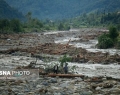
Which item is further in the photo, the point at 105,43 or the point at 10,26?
the point at 10,26

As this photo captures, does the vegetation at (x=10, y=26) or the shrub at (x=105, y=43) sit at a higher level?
the vegetation at (x=10, y=26)

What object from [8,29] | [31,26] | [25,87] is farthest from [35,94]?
[31,26]

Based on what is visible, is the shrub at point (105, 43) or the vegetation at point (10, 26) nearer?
the shrub at point (105, 43)

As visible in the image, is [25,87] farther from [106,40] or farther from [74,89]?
[106,40]

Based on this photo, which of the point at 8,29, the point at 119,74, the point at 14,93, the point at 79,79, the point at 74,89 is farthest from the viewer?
the point at 8,29

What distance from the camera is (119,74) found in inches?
969

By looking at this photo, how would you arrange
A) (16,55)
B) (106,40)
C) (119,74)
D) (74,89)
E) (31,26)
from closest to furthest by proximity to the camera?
(74,89)
(119,74)
(16,55)
(106,40)
(31,26)

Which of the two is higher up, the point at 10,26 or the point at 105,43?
the point at 10,26

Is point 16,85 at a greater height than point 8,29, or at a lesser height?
lesser

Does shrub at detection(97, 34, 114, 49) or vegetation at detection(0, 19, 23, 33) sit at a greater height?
vegetation at detection(0, 19, 23, 33)

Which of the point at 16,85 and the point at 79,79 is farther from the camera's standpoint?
the point at 79,79

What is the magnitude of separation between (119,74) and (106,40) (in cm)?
2647

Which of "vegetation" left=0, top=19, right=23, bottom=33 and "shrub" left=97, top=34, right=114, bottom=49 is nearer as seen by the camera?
"shrub" left=97, top=34, right=114, bottom=49

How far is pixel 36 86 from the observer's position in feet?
55.6
